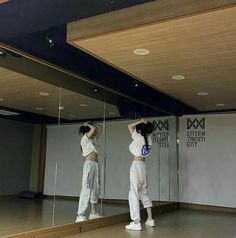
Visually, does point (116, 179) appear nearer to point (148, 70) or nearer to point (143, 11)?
point (148, 70)

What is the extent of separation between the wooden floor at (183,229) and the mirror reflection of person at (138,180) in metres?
0.20

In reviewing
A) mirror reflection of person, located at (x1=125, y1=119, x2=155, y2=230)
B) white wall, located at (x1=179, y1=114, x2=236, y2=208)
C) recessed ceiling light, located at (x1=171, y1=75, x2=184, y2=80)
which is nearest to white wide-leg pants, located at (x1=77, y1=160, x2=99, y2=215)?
mirror reflection of person, located at (x1=125, y1=119, x2=155, y2=230)

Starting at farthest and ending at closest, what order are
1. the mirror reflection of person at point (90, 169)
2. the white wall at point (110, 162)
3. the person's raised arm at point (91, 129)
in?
the person's raised arm at point (91, 129)
the mirror reflection of person at point (90, 169)
the white wall at point (110, 162)

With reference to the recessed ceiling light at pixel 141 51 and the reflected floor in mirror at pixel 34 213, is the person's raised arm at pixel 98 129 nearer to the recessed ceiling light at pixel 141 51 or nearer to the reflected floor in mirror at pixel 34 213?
the reflected floor in mirror at pixel 34 213

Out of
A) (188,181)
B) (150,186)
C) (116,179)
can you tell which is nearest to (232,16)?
(116,179)

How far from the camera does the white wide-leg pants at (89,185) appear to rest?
5547 millimetres

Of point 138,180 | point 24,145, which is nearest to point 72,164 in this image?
point 24,145

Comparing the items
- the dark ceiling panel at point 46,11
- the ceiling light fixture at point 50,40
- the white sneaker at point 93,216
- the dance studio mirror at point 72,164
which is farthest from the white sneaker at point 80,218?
the dark ceiling panel at point 46,11

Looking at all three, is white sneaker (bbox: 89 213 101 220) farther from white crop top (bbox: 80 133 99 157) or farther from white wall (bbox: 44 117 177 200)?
white crop top (bbox: 80 133 99 157)

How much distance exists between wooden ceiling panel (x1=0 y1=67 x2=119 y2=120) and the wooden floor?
1901mm

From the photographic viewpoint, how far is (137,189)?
5473mm

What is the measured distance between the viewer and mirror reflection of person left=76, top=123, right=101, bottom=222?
220 inches

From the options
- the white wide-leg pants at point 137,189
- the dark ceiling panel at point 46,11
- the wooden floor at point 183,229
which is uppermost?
the dark ceiling panel at point 46,11

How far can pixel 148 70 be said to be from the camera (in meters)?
5.07
